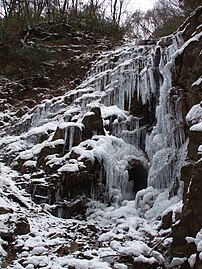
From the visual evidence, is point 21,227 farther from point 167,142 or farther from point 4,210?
point 167,142

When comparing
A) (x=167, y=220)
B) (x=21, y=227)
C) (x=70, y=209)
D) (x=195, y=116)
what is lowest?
(x=70, y=209)

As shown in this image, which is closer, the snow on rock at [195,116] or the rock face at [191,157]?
the rock face at [191,157]

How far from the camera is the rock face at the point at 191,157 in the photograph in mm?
4461

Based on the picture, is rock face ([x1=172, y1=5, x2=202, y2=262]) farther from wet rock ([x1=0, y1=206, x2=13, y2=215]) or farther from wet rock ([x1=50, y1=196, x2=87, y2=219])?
wet rock ([x1=0, y1=206, x2=13, y2=215])

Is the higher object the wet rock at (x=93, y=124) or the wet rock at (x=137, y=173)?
the wet rock at (x=93, y=124)

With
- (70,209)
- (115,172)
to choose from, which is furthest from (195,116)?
(70,209)

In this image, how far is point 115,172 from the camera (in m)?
7.73

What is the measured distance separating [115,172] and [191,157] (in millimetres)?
2582

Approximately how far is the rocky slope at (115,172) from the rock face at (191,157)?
0.05 ft

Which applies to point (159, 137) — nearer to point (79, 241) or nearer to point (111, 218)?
point (111, 218)

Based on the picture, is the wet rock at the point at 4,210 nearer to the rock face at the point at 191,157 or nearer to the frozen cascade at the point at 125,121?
the frozen cascade at the point at 125,121

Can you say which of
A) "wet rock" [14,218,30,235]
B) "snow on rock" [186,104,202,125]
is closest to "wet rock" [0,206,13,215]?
"wet rock" [14,218,30,235]

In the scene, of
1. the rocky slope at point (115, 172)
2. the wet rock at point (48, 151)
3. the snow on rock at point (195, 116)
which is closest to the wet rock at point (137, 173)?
the rocky slope at point (115, 172)

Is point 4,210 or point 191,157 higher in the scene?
point 191,157
